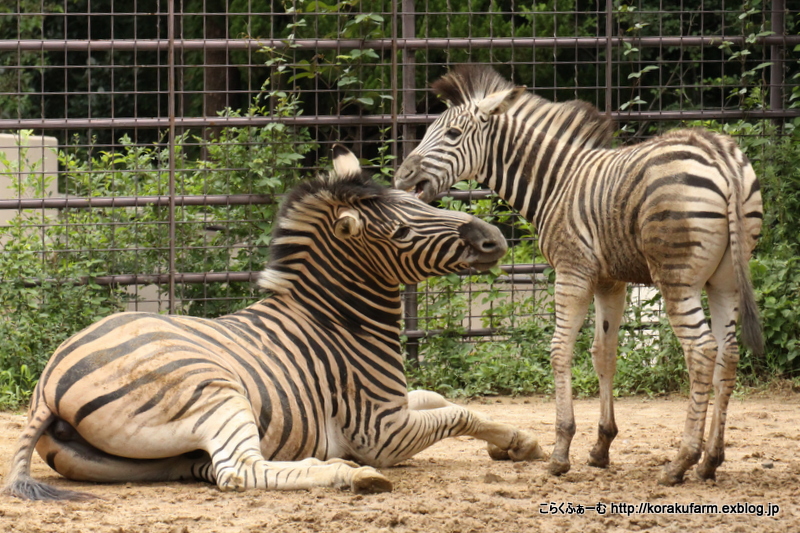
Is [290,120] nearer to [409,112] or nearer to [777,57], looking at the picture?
[409,112]

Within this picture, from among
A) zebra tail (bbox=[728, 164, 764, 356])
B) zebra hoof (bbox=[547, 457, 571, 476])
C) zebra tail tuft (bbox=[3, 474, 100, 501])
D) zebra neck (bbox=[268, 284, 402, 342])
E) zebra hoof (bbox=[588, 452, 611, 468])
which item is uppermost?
zebra tail (bbox=[728, 164, 764, 356])

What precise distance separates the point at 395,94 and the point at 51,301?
3.34 meters

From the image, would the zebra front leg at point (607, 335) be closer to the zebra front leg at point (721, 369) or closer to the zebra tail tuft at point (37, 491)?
the zebra front leg at point (721, 369)

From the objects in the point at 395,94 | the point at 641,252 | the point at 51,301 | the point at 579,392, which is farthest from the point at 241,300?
the point at 641,252

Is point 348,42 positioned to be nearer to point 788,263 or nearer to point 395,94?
point 395,94

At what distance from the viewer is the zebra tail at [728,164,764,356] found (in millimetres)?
4477

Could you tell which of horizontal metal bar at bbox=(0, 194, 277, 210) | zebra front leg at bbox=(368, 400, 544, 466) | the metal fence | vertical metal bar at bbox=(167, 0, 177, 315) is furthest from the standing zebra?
vertical metal bar at bbox=(167, 0, 177, 315)

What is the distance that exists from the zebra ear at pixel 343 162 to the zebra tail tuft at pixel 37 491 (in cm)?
218

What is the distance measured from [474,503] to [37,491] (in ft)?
6.22

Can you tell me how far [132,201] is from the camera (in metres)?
8.03

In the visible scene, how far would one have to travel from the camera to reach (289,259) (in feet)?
17.1

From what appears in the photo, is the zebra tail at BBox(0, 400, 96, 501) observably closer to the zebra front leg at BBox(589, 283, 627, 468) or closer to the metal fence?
the zebra front leg at BBox(589, 283, 627, 468)

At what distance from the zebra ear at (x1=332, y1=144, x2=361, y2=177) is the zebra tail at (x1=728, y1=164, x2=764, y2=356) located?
1.99 meters

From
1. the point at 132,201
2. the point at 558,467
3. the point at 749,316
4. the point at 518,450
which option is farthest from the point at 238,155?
the point at 749,316
